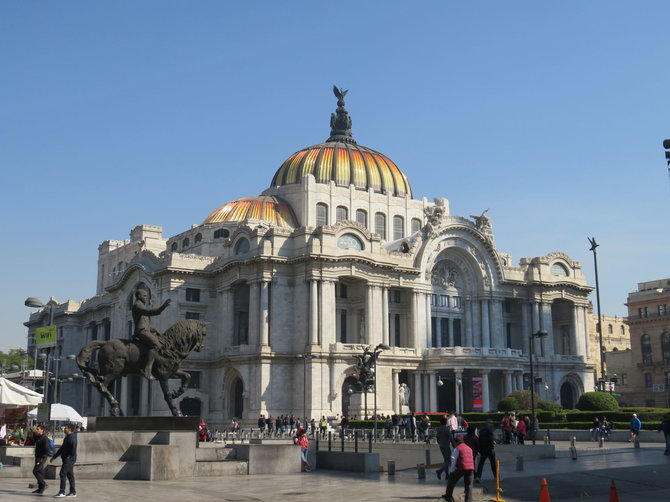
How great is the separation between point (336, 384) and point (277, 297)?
919 cm

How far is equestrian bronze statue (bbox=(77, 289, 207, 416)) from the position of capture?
28688 mm

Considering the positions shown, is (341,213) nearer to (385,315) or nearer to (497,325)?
(385,315)

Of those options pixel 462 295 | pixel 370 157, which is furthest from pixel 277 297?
pixel 370 157

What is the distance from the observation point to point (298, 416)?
68.4 m

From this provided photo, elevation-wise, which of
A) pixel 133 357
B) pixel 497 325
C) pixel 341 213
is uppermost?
pixel 341 213

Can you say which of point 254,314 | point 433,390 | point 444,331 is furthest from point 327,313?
point 444,331

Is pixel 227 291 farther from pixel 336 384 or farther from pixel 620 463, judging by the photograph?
pixel 620 463

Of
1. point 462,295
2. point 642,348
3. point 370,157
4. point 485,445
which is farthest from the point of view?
point 642,348

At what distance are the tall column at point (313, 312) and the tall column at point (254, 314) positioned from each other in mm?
4654

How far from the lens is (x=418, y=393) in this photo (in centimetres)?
7450

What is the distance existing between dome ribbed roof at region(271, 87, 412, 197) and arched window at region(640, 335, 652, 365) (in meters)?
35.1

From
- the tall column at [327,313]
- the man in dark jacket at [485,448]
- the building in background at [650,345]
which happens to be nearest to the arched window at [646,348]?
the building in background at [650,345]

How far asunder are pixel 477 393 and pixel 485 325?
34.5 feet

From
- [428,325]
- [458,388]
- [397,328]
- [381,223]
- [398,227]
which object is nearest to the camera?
[458,388]
